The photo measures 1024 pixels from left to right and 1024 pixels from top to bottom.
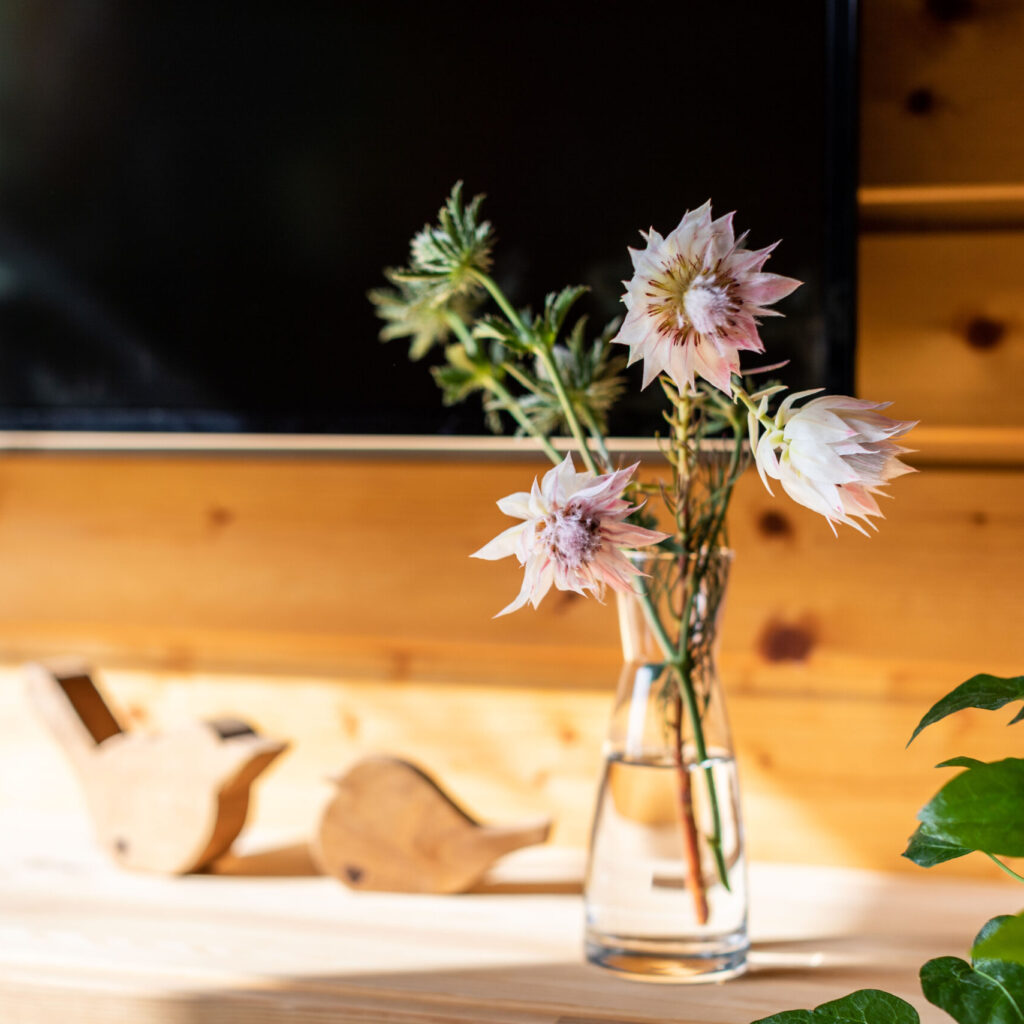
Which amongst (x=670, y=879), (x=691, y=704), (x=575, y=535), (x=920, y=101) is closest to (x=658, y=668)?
(x=691, y=704)

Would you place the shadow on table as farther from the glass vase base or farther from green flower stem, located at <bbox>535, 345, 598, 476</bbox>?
green flower stem, located at <bbox>535, 345, 598, 476</bbox>

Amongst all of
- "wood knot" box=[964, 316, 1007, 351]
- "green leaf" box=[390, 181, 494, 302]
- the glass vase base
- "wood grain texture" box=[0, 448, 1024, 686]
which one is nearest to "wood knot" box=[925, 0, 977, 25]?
"wood knot" box=[964, 316, 1007, 351]

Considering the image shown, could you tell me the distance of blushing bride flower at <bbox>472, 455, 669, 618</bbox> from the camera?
0.61 meters

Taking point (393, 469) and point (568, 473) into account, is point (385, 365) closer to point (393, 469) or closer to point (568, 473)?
point (393, 469)

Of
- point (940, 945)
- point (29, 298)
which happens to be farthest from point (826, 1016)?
point (29, 298)

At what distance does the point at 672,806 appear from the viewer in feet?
2.76

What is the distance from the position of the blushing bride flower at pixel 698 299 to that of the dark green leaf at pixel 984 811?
0.78ft

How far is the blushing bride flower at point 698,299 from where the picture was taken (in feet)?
2.04

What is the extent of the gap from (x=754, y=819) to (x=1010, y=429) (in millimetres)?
472

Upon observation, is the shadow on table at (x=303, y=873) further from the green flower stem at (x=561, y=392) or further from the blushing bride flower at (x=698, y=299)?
the blushing bride flower at (x=698, y=299)

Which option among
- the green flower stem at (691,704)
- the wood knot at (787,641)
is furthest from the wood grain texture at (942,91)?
the green flower stem at (691,704)

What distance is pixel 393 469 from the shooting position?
49.9 inches

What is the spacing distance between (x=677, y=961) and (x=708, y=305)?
19.3 inches

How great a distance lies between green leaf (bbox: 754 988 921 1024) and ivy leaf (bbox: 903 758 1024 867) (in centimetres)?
8
